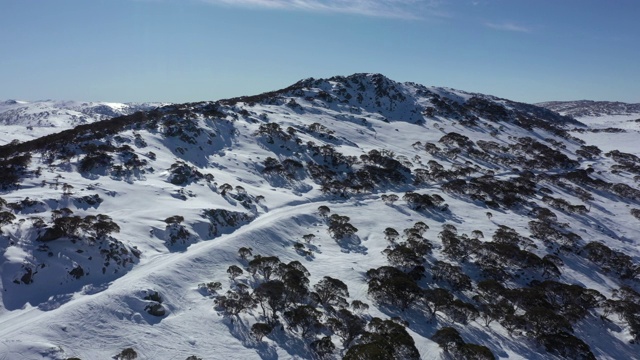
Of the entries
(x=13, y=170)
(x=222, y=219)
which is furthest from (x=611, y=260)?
(x=13, y=170)

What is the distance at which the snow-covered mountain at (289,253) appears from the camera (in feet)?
98.0

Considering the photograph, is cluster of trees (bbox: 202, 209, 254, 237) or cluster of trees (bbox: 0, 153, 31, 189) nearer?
cluster of trees (bbox: 0, 153, 31, 189)

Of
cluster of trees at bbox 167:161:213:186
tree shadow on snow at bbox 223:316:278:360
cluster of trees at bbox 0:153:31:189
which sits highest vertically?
cluster of trees at bbox 0:153:31:189

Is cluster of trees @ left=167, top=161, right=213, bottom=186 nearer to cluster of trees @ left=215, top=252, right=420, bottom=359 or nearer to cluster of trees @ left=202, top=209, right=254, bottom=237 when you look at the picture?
cluster of trees @ left=202, top=209, right=254, bottom=237

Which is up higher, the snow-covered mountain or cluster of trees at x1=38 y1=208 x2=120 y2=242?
cluster of trees at x1=38 y1=208 x2=120 y2=242

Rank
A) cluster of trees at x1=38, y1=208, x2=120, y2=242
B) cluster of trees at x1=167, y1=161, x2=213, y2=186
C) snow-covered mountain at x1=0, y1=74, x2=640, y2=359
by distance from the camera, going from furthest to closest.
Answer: cluster of trees at x1=167, y1=161, x2=213, y2=186 < cluster of trees at x1=38, y1=208, x2=120, y2=242 < snow-covered mountain at x1=0, y1=74, x2=640, y2=359

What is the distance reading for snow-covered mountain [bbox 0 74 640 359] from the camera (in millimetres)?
29875

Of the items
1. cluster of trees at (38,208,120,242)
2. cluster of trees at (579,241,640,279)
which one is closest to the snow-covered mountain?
cluster of trees at (38,208,120,242)

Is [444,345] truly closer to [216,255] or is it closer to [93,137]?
[216,255]

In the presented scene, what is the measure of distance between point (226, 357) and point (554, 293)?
4258 centimetres

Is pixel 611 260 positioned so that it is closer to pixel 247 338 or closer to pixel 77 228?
pixel 247 338

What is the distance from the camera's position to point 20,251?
33125mm

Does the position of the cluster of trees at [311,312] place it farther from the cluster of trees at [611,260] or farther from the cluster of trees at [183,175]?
the cluster of trees at [611,260]

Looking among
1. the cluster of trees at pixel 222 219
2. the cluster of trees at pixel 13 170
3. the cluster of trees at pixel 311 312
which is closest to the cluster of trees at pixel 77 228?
the cluster of trees at pixel 222 219
